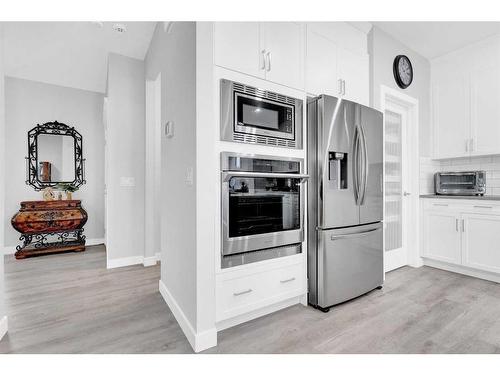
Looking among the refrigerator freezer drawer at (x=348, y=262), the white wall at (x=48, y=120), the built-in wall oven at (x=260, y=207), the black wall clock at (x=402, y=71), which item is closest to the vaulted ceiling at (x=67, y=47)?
the white wall at (x=48, y=120)

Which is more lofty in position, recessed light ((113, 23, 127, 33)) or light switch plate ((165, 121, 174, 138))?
recessed light ((113, 23, 127, 33))

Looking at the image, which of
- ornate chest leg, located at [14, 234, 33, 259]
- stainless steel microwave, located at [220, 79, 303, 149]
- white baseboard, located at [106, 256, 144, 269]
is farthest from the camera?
ornate chest leg, located at [14, 234, 33, 259]

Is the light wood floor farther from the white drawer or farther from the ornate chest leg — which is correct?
the ornate chest leg

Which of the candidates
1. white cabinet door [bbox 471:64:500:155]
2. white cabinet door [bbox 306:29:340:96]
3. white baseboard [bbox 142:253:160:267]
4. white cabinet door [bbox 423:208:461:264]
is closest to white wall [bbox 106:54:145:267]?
white baseboard [bbox 142:253:160:267]

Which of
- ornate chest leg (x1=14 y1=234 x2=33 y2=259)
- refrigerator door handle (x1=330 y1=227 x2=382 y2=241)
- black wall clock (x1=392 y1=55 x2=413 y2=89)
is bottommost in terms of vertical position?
ornate chest leg (x1=14 y1=234 x2=33 y2=259)

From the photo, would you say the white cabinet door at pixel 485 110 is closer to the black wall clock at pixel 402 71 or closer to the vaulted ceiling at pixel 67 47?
the black wall clock at pixel 402 71

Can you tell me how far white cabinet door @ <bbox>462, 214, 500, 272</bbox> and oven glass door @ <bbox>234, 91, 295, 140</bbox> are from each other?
95.7 inches

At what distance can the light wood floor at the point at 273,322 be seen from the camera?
1.64m

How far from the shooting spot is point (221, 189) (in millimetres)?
1656

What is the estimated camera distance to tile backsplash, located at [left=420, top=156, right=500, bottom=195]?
3.14m

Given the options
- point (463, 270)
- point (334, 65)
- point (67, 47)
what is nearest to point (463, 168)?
point (463, 270)

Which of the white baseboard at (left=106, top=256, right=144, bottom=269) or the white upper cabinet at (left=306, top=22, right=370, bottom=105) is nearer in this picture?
the white upper cabinet at (left=306, top=22, right=370, bottom=105)
